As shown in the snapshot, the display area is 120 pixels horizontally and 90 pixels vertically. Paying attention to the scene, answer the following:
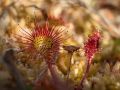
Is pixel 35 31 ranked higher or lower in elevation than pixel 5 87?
higher

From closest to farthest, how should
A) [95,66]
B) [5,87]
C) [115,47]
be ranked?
[5,87] → [95,66] → [115,47]

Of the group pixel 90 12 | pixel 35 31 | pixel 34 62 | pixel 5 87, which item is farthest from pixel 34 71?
pixel 90 12

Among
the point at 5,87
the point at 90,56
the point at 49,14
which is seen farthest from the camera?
the point at 49,14

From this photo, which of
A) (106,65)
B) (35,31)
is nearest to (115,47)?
(106,65)

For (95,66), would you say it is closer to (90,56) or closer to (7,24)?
(90,56)

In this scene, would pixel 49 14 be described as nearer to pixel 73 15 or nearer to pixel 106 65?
pixel 73 15

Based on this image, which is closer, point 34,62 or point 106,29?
point 34,62
